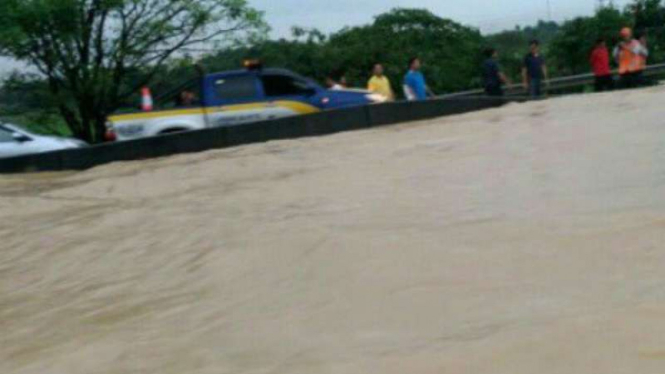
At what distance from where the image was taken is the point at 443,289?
5.20 m

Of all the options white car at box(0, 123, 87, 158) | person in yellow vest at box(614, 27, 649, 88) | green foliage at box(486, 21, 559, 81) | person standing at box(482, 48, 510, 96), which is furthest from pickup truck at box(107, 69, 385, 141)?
green foliage at box(486, 21, 559, 81)

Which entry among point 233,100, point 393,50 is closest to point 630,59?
point 233,100

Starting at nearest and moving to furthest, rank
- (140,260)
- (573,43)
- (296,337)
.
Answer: (296,337), (140,260), (573,43)

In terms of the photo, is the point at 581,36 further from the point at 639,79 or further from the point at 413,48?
the point at 639,79

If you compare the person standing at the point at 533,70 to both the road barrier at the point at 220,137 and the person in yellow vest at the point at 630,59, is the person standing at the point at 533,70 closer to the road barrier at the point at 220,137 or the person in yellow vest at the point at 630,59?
the person in yellow vest at the point at 630,59

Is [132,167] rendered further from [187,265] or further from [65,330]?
[65,330]

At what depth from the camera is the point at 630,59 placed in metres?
18.8

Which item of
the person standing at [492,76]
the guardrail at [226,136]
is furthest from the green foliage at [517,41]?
the guardrail at [226,136]

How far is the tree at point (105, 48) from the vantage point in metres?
22.4

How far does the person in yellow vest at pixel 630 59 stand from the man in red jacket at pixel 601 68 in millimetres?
319

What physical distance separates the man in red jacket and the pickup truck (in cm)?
508

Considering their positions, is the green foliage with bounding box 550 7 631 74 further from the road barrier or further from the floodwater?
the floodwater

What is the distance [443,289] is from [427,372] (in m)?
1.20

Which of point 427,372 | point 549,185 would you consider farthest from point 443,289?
point 549,185
